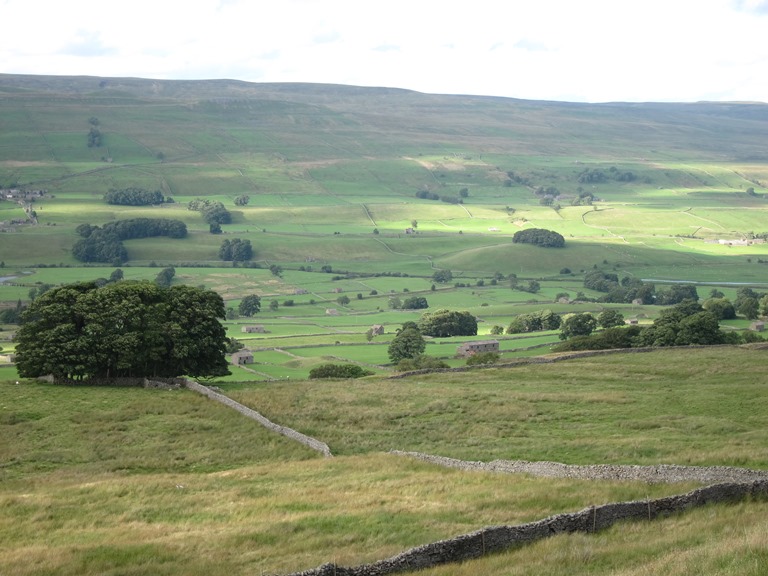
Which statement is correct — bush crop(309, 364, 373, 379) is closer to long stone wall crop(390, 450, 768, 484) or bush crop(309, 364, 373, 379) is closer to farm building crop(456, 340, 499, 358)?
farm building crop(456, 340, 499, 358)

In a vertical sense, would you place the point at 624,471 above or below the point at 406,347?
above

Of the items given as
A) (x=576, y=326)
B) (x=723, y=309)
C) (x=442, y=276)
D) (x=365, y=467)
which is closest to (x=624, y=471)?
(x=365, y=467)

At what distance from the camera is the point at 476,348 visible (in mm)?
100000

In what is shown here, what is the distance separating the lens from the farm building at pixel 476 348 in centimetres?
9962

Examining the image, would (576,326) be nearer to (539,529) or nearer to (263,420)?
(263,420)

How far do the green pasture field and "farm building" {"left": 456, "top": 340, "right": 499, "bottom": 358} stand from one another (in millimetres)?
26277

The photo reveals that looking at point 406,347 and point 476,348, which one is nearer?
point 476,348

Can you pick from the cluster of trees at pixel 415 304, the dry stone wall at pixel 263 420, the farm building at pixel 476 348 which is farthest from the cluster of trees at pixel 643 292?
the dry stone wall at pixel 263 420

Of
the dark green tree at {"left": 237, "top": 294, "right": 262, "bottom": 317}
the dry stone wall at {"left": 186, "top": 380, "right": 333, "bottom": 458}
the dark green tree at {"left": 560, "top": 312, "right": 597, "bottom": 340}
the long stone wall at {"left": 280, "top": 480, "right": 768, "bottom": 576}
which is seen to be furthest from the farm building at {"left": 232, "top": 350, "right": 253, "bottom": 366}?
the long stone wall at {"left": 280, "top": 480, "right": 768, "bottom": 576}

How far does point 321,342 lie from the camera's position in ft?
379

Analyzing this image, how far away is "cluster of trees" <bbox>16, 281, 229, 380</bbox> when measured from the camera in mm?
62469

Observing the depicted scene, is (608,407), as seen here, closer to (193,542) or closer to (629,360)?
(629,360)

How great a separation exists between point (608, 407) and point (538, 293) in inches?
4702

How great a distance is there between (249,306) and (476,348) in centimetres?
5907
